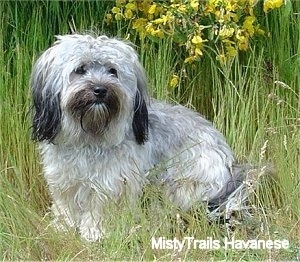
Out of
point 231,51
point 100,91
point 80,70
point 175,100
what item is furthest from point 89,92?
point 175,100

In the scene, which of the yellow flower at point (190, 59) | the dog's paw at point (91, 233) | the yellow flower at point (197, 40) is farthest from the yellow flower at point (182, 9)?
the dog's paw at point (91, 233)

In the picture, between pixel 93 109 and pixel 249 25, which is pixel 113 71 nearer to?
pixel 93 109

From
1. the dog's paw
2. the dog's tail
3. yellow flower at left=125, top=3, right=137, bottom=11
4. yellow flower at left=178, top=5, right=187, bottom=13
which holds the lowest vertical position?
the dog's paw

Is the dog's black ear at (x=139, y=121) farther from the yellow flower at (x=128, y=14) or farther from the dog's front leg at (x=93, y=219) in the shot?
the yellow flower at (x=128, y=14)

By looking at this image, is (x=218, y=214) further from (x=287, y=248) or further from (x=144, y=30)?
(x=144, y=30)

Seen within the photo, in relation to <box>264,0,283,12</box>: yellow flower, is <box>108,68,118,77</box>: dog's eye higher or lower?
lower

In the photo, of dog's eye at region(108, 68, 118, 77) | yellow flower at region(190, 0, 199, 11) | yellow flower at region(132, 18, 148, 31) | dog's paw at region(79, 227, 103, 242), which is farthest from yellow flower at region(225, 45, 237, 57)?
dog's paw at region(79, 227, 103, 242)

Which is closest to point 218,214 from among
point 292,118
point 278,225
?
point 278,225

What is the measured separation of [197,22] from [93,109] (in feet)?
3.50

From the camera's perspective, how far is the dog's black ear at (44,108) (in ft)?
17.1

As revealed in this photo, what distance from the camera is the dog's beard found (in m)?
5.04

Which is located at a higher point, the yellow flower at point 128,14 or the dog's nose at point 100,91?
the yellow flower at point 128,14

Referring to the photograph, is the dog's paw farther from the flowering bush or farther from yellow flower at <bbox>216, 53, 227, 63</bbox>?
yellow flower at <bbox>216, 53, 227, 63</bbox>

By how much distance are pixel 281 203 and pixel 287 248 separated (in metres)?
0.58
